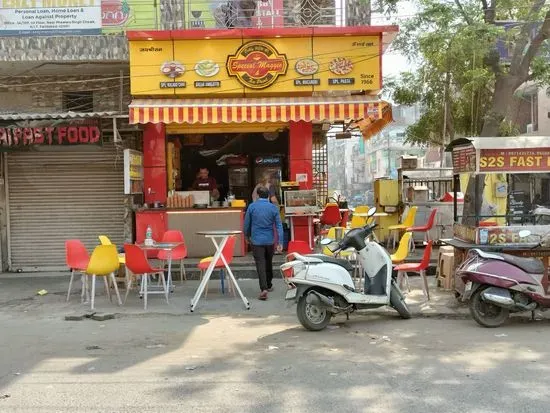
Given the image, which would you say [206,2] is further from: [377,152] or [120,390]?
[377,152]

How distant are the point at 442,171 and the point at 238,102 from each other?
6138 mm

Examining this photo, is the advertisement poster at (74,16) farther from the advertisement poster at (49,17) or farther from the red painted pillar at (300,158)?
the red painted pillar at (300,158)

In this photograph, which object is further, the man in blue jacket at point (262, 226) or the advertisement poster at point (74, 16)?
the advertisement poster at point (74, 16)

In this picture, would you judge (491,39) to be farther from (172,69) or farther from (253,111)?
(172,69)

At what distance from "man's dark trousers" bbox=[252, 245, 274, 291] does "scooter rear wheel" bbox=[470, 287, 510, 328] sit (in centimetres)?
327

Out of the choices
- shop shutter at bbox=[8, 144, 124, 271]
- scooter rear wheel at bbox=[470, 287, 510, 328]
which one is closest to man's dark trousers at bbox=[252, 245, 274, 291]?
scooter rear wheel at bbox=[470, 287, 510, 328]

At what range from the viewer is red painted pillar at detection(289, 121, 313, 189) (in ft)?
40.2

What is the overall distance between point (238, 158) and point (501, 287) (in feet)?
30.4

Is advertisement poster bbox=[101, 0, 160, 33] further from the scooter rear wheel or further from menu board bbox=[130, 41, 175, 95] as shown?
the scooter rear wheel

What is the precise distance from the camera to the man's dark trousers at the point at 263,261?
924cm

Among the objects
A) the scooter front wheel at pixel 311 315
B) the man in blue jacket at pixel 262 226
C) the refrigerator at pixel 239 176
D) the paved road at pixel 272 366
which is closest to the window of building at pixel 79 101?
the refrigerator at pixel 239 176

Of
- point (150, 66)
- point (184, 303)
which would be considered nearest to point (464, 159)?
point (184, 303)

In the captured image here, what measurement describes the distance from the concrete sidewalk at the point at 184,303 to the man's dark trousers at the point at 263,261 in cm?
32

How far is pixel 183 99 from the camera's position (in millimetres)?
12039
